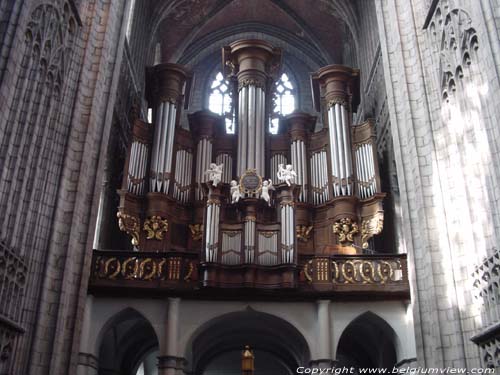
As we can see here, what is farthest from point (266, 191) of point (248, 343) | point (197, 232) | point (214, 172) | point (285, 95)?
point (285, 95)

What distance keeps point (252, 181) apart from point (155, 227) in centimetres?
291

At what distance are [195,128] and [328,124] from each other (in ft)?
13.5

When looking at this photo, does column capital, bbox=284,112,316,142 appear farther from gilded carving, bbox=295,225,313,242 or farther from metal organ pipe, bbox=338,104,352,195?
gilded carving, bbox=295,225,313,242

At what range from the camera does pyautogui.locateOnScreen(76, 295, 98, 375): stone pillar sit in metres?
12.8

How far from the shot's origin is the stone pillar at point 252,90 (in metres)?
17.5

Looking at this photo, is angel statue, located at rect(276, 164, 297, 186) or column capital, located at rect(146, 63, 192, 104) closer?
angel statue, located at rect(276, 164, 297, 186)

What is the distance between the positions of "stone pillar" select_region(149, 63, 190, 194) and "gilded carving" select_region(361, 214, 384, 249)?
5505 millimetres

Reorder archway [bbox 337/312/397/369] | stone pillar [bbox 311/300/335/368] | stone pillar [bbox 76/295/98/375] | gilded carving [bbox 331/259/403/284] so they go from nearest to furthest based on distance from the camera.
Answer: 1. stone pillar [bbox 76/295/98/375]
2. stone pillar [bbox 311/300/335/368]
3. gilded carving [bbox 331/259/403/284]
4. archway [bbox 337/312/397/369]

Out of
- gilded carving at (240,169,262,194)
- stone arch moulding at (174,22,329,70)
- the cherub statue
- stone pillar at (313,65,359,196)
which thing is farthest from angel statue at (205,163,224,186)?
stone arch moulding at (174,22,329,70)

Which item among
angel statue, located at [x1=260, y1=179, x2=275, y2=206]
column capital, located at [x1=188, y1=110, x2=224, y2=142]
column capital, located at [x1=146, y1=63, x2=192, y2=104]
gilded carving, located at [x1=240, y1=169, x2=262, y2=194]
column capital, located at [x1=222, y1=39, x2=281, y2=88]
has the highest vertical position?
column capital, located at [x1=222, y1=39, x2=281, y2=88]

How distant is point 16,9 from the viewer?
919 cm

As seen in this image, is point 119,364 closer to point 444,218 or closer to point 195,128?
point 195,128

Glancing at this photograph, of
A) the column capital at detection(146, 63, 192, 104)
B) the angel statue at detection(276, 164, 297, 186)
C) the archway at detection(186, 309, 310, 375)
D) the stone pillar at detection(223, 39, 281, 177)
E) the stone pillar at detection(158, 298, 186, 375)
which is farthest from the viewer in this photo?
the column capital at detection(146, 63, 192, 104)

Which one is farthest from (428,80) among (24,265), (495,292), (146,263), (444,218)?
(24,265)
